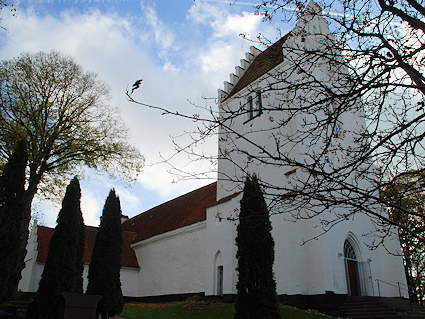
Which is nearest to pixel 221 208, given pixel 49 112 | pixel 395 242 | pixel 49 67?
pixel 395 242

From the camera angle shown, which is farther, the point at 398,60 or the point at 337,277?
the point at 337,277

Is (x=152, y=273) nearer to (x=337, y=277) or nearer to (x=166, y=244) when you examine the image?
(x=166, y=244)

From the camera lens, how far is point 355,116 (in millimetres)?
17969

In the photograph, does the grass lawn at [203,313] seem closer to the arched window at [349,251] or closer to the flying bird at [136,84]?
the arched window at [349,251]

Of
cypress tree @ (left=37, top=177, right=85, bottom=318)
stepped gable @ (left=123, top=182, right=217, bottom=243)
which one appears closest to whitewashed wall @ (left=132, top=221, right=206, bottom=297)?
stepped gable @ (left=123, top=182, right=217, bottom=243)

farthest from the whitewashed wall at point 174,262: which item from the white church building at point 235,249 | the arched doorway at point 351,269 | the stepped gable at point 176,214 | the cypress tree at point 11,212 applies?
the cypress tree at point 11,212

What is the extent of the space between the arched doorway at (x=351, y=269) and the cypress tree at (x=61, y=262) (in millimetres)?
10334

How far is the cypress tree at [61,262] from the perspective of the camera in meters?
11.0

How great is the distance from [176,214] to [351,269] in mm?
12264

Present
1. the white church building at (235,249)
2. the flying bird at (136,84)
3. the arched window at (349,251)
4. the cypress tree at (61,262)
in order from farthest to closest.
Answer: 1. the arched window at (349,251)
2. the white church building at (235,249)
3. the cypress tree at (61,262)
4. the flying bird at (136,84)

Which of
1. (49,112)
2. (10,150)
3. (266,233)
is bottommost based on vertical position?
(266,233)

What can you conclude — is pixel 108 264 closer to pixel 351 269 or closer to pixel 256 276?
pixel 256 276

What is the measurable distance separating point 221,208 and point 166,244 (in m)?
6.31

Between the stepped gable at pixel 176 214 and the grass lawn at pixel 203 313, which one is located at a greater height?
the stepped gable at pixel 176 214
